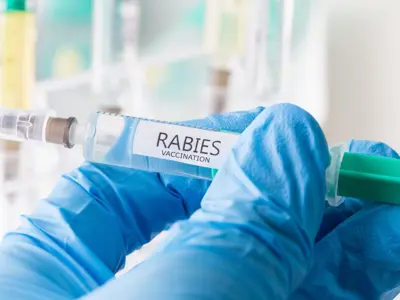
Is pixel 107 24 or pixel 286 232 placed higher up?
pixel 107 24

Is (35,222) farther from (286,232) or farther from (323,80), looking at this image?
(323,80)

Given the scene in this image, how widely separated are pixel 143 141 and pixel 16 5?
1.82 feet

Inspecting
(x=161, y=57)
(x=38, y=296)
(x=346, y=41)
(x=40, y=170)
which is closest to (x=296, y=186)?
(x=38, y=296)

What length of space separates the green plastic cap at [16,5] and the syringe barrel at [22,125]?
0.40m

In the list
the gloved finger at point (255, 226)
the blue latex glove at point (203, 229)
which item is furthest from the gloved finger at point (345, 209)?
the gloved finger at point (255, 226)

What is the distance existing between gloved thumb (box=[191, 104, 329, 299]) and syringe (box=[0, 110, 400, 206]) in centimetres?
4

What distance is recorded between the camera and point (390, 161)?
568mm

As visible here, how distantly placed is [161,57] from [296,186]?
894 mm

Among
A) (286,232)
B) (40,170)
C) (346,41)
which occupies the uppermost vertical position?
(346,41)

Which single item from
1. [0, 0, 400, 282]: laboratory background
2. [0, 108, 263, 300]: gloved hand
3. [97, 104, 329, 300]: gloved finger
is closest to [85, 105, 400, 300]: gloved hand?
[97, 104, 329, 300]: gloved finger

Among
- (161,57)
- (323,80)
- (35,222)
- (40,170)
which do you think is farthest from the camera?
(161,57)

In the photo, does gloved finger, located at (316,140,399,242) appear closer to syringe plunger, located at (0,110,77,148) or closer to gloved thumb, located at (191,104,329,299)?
gloved thumb, located at (191,104,329,299)

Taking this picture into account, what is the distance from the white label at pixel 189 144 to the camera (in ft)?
1.99

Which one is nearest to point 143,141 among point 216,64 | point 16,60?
point 16,60
